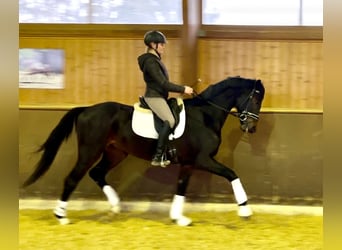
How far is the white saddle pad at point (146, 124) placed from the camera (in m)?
4.90

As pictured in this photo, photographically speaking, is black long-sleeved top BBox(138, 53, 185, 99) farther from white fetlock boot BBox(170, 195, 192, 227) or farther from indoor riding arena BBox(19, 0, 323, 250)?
white fetlock boot BBox(170, 195, 192, 227)

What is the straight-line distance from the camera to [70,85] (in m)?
5.85

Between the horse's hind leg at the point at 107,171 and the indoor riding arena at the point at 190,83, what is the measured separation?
0.25 meters

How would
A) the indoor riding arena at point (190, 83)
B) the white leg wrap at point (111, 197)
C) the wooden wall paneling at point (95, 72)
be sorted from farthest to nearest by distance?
1. the wooden wall paneling at point (95, 72)
2. the indoor riding arena at point (190, 83)
3. the white leg wrap at point (111, 197)

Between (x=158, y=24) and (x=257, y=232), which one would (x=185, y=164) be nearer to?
(x=257, y=232)

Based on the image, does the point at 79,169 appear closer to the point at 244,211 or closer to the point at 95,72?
the point at 95,72

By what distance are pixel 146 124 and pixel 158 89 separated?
13.9 inches

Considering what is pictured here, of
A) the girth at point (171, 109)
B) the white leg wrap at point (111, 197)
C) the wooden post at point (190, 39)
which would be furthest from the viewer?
the wooden post at point (190, 39)

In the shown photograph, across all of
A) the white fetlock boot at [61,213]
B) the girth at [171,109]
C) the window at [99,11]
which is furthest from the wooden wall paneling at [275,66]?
the white fetlock boot at [61,213]

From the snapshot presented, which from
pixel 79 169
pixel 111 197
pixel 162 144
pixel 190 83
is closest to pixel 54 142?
pixel 79 169

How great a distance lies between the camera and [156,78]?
476 centimetres

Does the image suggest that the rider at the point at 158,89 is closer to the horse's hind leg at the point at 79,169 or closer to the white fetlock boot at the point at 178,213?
the white fetlock boot at the point at 178,213

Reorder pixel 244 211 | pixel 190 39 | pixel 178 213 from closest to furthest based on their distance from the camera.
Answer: pixel 244 211 < pixel 178 213 < pixel 190 39

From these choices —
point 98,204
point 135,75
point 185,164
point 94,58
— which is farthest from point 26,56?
point 185,164
